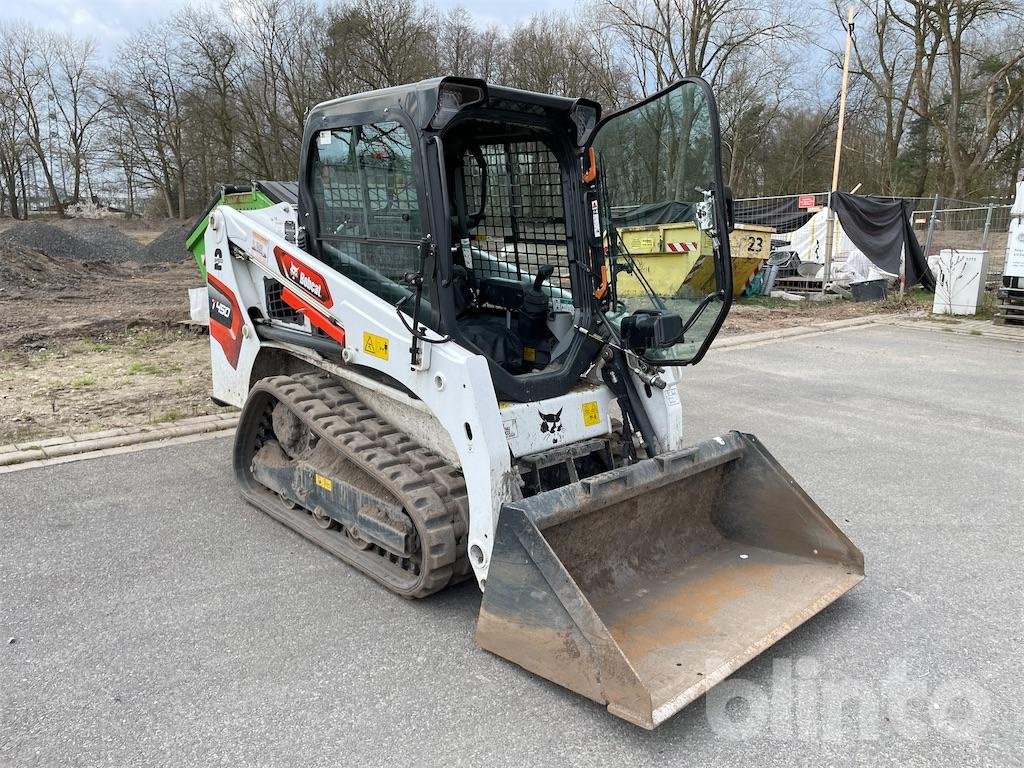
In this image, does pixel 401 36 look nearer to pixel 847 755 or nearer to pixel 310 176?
pixel 310 176

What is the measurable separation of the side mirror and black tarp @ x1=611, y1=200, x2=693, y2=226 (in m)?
0.43

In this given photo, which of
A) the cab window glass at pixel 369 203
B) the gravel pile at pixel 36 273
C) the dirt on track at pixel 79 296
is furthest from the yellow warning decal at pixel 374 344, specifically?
the gravel pile at pixel 36 273

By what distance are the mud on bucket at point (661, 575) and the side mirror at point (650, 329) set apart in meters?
0.52

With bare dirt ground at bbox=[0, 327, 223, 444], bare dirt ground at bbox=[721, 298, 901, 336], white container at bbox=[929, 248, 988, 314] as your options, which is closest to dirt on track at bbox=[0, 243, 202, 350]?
bare dirt ground at bbox=[0, 327, 223, 444]

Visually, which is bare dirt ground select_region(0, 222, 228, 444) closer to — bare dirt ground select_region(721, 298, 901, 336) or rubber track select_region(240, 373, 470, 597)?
rubber track select_region(240, 373, 470, 597)

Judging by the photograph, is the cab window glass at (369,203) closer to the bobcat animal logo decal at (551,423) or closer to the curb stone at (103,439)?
the bobcat animal logo decal at (551,423)

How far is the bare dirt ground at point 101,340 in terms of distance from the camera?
639 centimetres

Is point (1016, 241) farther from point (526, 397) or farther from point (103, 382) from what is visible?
point (103, 382)

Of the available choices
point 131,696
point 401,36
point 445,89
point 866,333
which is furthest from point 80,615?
point 401,36

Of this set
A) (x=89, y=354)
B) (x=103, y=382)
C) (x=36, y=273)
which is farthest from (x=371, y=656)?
(x=36, y=273)

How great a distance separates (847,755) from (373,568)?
2.04 meters

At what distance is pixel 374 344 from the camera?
11.8ft

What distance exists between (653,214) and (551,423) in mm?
1132

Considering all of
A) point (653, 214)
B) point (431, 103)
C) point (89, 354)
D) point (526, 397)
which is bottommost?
point (89, 354)
